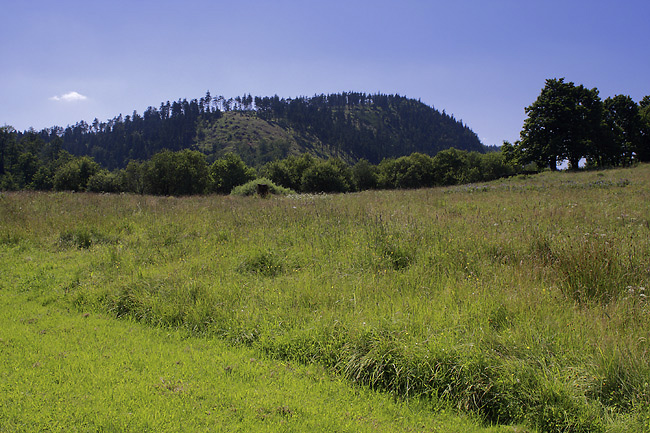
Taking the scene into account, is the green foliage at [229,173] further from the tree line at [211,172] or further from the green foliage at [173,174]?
the green foliage at [173,174]

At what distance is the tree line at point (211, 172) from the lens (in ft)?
185

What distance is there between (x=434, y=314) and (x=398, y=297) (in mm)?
636

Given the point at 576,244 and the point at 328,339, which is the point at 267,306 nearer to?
the point at 328,339

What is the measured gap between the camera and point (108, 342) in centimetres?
419

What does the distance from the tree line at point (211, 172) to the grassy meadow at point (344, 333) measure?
47.7m

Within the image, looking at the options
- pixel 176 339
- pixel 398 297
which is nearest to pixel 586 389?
pixel 398 297

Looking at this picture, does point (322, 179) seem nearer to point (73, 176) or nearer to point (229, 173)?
point (229, 173)

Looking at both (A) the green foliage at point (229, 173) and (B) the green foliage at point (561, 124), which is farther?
(A) the green foliage at point (229, 173)

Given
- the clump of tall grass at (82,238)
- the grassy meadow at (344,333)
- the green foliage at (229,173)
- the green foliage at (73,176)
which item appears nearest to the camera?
the grassy meadow at (344,333)

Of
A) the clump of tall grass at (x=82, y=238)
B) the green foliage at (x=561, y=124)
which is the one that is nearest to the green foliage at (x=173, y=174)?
the clump of tall grass at (x=82, y=238)

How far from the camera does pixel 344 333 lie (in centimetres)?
399

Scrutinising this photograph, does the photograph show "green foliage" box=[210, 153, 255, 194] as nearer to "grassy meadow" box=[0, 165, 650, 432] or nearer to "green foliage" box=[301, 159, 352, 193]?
"green foliage" box=[301, 159, 352, 193]

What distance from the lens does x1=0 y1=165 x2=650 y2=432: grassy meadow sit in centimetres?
287

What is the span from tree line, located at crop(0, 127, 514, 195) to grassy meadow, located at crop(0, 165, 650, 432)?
47681 millimetres
